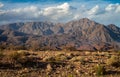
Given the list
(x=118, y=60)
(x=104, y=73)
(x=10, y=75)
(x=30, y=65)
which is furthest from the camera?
(x=118, y=60)

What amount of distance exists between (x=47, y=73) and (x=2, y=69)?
4.39 meters

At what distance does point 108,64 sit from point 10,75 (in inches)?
446

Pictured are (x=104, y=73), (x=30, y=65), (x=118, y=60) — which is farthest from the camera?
(x=118, y=60)

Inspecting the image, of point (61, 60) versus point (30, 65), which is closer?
point (30, 65)

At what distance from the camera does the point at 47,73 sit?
87.4 ft

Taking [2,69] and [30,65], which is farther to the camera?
[30,65]

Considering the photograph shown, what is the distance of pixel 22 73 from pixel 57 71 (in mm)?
3507

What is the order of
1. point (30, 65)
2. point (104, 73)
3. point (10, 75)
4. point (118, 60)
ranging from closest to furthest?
1. point (10, 75)
2. point (104, 73)
3. point (30, 65)
4. point (118, 60)

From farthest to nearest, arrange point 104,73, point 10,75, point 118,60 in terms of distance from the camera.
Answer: point 118,60 → point 104,73 → point 10,75

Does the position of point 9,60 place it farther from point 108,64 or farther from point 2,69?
point 108,64

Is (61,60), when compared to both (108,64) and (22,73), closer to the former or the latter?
(108,64)

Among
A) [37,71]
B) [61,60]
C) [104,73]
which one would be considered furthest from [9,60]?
[104,73]

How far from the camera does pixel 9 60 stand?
3011 centimetres

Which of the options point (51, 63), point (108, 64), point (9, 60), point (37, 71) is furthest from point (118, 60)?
point (9, 60)
